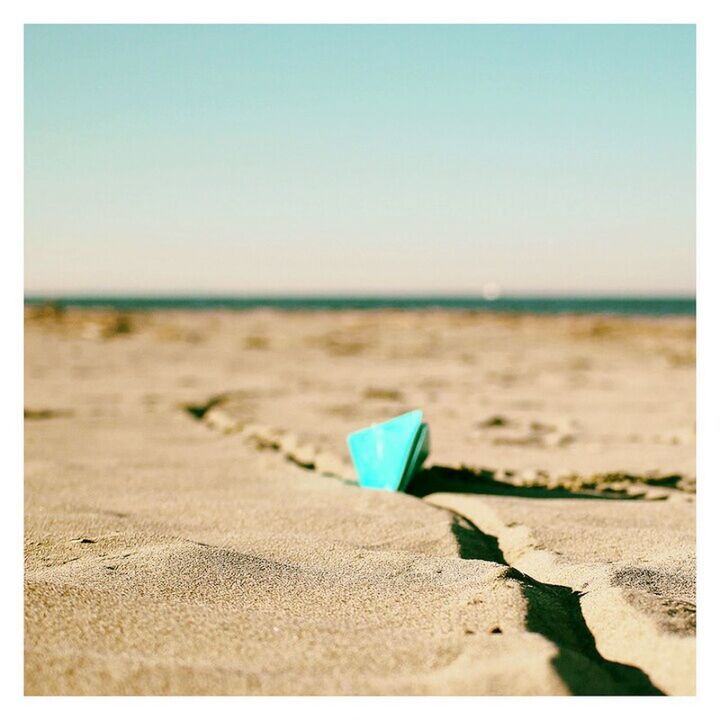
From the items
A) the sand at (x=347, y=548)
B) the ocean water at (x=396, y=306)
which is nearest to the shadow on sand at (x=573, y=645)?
the sand at (x=347, y=548)

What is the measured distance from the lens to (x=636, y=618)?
159 cm

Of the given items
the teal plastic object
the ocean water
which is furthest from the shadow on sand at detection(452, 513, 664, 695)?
the ocean water

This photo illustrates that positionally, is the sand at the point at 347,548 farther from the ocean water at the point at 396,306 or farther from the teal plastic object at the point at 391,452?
the ocean water at the point at 396,306

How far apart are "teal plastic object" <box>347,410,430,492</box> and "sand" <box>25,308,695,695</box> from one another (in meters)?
0.10

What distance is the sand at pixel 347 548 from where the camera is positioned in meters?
1.41

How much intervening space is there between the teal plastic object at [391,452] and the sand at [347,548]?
103 mm

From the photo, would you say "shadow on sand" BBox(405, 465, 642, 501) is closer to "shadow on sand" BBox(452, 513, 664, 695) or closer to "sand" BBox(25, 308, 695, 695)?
"sand" BBox(25, 308, 695, 695)

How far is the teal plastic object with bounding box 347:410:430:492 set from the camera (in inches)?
118

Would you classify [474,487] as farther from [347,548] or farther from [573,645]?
[573,645]

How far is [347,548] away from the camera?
86.4 inches
